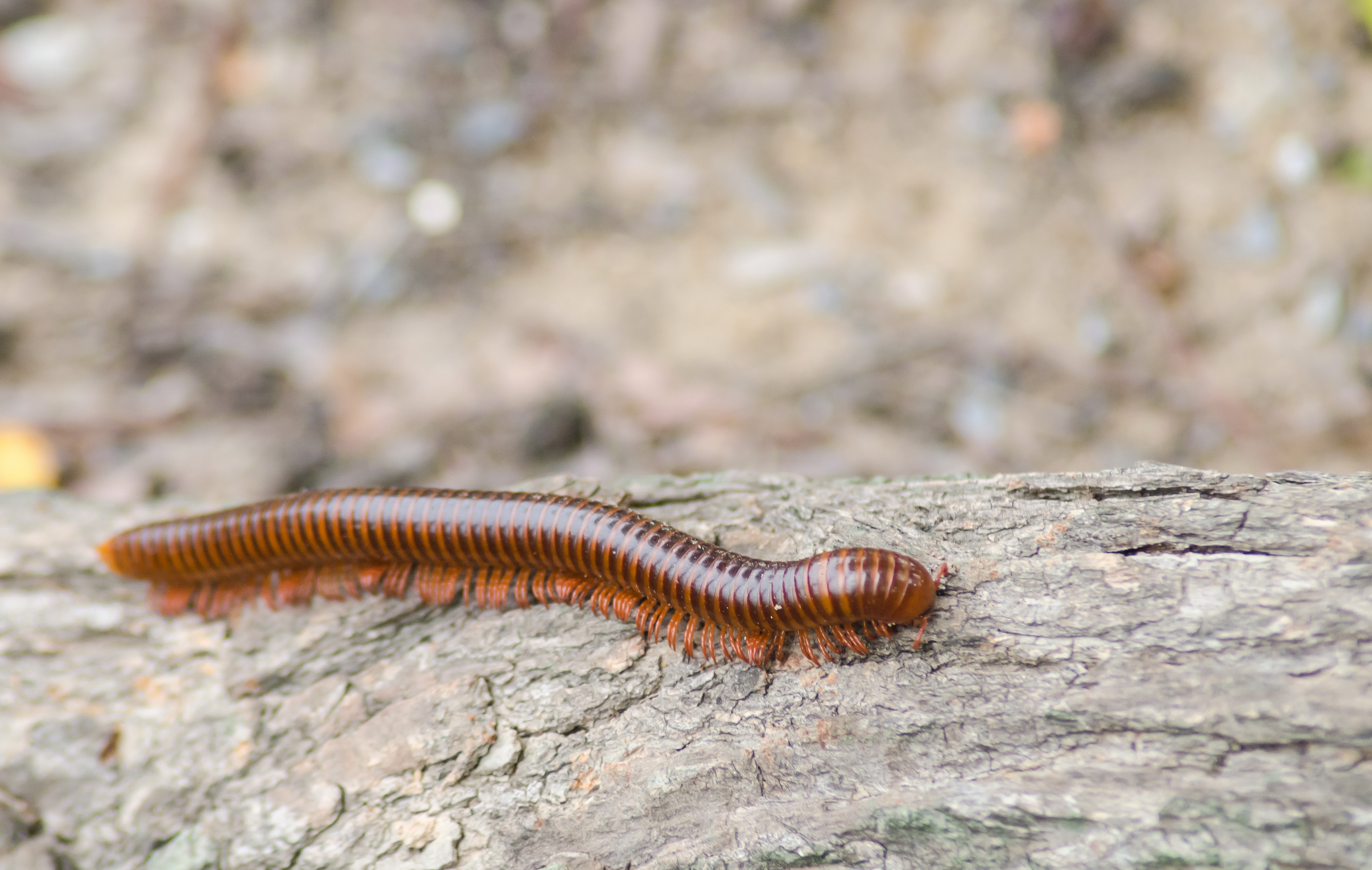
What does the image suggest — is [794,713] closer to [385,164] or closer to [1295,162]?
[385,164]

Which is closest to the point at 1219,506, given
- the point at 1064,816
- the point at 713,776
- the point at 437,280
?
the point at 1064,816

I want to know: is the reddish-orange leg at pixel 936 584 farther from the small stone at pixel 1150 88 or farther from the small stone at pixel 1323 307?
the small stone at pixel 1150 88

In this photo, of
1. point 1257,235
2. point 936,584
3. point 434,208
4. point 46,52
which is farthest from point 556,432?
point 46,52

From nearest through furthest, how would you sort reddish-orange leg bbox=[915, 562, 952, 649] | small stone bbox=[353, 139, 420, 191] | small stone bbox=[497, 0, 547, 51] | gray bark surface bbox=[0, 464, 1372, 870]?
1. gray bark surface bbox=[0, 464, 1372, 870]
2. reddish-orange leg bbox=[915, 562, 952, 649]
3. small stone bbox=[353, 139, 420, 191]
4. small stone bbox=[497, 0, 547, 51]

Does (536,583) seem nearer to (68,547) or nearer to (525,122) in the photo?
(68,547)

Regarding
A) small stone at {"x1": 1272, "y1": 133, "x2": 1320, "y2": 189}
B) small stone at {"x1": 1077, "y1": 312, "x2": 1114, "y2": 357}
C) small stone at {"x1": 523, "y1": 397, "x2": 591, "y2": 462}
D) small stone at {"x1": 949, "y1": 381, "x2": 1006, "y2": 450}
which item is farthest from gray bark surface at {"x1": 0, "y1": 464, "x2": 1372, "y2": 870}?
small stone at {"x1": 1272, "y1": 133, "x2": 1320, "y2": 189}

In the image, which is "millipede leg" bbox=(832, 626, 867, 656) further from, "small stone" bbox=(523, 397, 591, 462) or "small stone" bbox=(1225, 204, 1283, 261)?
"small stone" bbox=(1225, 204, 1283, 261)

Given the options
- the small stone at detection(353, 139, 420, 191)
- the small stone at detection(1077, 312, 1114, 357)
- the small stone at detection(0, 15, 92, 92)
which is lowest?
the small stone at detection(1077, 312, 1114, 357)
